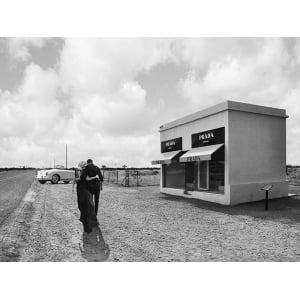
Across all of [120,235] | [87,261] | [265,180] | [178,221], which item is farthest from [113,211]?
[265,180]

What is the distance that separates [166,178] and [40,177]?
1157 centimetres

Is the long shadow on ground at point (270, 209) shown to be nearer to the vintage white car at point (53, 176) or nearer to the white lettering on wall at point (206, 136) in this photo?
the white lettering on wall at point (206, 136)

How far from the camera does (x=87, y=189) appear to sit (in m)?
7.07

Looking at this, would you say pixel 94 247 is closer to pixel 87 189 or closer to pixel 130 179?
pixel 87 189

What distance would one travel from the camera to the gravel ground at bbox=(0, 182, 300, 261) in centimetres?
513

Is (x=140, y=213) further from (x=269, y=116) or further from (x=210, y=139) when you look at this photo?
(x=269, y=116)

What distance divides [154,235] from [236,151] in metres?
7.02

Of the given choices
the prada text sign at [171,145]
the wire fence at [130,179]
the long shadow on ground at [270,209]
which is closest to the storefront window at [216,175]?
the long shadow on ground at [270,209]

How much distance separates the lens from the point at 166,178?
59.9 ft

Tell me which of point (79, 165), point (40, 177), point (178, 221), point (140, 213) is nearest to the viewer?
point (79, 165)

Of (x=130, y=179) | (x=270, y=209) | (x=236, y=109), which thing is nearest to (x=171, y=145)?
(x=236, y=109)

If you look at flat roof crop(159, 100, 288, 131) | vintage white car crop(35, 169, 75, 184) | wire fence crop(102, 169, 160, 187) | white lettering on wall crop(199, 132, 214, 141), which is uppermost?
flat roof crop(159, 100, 288, 131)

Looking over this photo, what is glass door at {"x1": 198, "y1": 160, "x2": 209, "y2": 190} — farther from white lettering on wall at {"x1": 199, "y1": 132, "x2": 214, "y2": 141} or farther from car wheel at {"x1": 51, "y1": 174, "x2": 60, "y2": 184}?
car wheel at {"x1": 51, "y1": 174, "x2": 60, "y2": 184}

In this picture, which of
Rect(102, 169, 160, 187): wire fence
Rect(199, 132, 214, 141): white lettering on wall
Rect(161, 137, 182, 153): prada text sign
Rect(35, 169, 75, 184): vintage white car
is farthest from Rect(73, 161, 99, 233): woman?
Rect(35, 169, 75, 184): vintage white car
